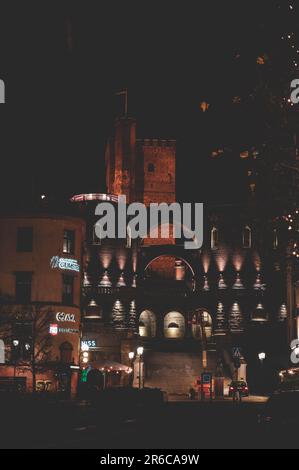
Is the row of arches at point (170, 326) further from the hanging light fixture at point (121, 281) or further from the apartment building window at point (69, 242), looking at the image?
the apartment building window at point (69, 242)

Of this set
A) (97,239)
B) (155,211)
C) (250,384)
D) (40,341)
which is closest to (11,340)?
(40,341)

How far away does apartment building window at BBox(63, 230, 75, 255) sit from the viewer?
209 ft

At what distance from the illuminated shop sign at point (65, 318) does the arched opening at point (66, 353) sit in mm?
1690

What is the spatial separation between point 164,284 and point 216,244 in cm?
761

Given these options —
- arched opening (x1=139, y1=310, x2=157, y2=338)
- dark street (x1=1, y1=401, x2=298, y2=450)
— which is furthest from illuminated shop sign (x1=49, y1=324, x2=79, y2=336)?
arched opening (x1=139, y1=310, x2=157, y2=338)

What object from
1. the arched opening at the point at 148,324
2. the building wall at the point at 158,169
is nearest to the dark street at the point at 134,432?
the arched opening at the point at 148,324

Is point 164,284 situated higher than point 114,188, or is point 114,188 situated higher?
point 114,188

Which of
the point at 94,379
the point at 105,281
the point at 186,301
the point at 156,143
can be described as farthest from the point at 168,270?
the point at 94,379

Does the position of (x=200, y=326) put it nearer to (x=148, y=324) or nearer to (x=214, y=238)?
(x=148, y=324)

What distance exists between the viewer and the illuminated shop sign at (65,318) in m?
61.1

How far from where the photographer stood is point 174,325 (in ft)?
324

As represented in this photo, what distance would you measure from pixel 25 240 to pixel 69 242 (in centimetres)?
374

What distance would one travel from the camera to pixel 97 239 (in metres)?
91.5
